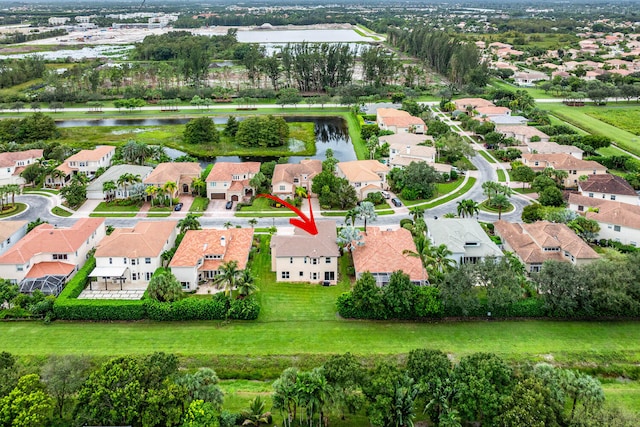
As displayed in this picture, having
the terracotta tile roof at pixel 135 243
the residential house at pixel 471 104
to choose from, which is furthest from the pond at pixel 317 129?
the terracotta tile roof at pixel 135 243

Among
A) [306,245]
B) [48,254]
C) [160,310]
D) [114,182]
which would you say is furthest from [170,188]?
[160,310]

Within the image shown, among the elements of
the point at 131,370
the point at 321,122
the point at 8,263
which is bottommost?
the point at 321,122

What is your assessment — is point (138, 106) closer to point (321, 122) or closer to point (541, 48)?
point (321, 122)

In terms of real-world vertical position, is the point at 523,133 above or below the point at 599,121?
above

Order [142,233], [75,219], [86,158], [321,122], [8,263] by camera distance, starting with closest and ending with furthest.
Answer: [8,263] → [142,233] → [75,219] → [86,158] → [321,122]

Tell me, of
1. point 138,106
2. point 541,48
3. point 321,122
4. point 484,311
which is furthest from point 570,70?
point 484,311

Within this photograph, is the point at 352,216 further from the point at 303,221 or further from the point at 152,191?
the point at 152,191
